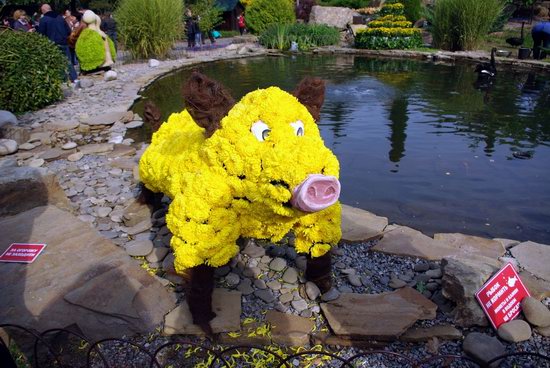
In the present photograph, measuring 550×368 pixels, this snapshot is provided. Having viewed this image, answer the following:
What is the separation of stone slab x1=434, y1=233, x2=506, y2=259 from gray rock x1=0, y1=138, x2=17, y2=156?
5.97 metres

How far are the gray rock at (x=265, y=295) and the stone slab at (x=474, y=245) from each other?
184 cm

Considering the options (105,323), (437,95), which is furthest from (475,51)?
(105,323)

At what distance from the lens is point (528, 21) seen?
24469mm

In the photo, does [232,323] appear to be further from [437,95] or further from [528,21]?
[528,21]

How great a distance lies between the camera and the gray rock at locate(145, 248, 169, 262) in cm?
356

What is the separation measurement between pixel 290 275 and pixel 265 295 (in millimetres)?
298

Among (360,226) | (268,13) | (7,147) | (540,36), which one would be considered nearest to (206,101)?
(360,226)

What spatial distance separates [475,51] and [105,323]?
18736mm

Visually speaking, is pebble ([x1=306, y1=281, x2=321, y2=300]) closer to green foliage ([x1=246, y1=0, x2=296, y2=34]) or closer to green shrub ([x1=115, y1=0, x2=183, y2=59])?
green shrub ([x1=115, y1=0, x2=183, y2=59])

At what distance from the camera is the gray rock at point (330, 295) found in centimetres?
301

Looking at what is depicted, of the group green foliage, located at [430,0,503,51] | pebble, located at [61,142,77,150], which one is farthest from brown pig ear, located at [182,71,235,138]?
green foliage, located at [430,0,503,51]

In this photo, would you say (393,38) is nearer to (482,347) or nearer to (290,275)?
(290,275)

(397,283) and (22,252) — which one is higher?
(22,252)

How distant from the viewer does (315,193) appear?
7.05 ft
